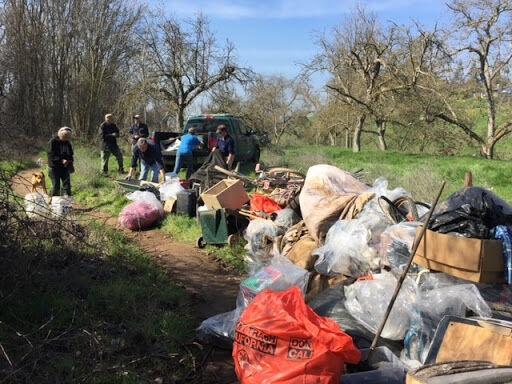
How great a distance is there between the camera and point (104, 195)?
1112 cm

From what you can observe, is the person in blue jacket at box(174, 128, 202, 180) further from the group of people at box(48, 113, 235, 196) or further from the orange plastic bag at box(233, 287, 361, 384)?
the orange plastic bag at box(233, 287, 361, 384)

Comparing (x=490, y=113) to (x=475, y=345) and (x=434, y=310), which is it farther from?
(x=475, y=345)

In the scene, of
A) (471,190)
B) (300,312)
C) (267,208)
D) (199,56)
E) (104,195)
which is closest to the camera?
(300,312)

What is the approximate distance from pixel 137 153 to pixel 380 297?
8.74m

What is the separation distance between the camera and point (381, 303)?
4102 mm

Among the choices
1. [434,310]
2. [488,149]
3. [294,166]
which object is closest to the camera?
Answer: [434,310]

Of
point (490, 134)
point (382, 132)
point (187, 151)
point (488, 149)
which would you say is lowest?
point (187, 151)

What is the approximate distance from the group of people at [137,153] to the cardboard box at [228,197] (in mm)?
2395

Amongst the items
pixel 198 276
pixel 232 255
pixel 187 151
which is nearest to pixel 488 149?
pixel 187 151

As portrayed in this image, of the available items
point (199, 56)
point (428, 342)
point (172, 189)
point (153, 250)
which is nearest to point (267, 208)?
point (153, 250)

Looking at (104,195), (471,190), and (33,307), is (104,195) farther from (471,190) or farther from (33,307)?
(471,190)

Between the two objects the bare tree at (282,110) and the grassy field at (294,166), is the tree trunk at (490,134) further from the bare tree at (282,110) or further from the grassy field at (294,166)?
the bare tree at (282,110)

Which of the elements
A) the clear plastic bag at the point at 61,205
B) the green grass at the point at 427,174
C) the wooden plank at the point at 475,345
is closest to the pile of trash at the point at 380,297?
the wooden plank at the point at 475,345

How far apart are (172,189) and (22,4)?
56.4 ft
